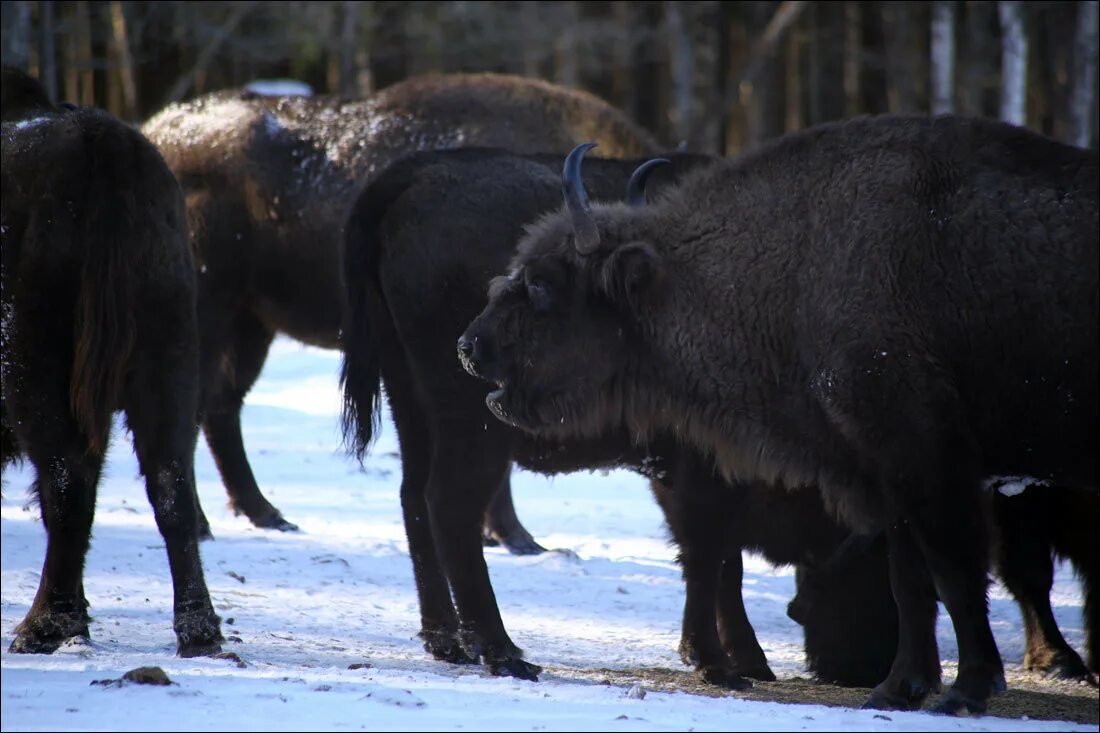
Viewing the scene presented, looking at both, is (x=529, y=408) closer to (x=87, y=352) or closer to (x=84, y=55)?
(x=87, y=352)

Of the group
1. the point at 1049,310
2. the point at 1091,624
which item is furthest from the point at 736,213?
the point at 1091,624

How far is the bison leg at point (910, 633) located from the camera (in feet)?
14.9

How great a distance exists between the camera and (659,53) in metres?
27.7

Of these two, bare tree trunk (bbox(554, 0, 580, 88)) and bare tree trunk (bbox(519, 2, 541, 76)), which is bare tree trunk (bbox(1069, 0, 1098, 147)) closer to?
bare tree trunk (bbox(554, 0, 580, 88))

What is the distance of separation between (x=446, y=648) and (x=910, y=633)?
72.2 inches

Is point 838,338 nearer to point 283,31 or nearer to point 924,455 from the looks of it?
point 924,455

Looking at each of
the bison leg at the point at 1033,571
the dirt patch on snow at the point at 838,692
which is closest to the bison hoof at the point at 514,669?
the dirt patch on snow at the point at 838,692

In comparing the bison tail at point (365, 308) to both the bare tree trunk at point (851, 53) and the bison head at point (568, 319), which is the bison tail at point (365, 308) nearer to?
the bison head at point (568, 319)

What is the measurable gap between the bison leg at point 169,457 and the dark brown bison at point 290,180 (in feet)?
9.80

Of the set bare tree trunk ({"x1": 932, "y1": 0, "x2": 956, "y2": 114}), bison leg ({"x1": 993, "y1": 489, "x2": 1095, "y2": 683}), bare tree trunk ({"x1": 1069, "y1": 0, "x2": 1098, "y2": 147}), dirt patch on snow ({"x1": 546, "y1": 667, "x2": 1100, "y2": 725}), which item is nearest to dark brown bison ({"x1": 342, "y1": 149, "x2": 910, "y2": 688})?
dirt patch on snow ({"x1": 546, "y1": 667, "x2": 1100, "y2": 725})

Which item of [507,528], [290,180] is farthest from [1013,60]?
[507,528]

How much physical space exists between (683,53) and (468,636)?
13021mm

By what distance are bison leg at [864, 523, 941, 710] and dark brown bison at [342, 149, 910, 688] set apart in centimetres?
77

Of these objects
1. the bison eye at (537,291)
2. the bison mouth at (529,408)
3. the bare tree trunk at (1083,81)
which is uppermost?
the bare tree trunk at (1083,81)
